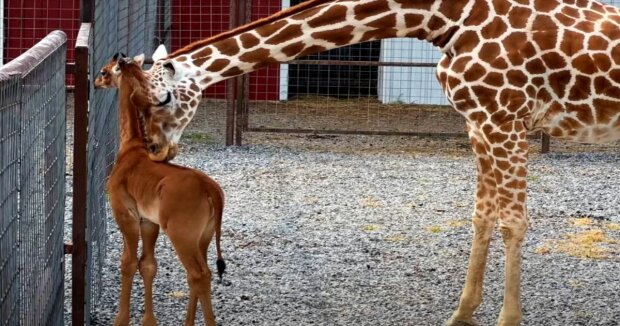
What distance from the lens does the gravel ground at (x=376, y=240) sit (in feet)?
19.5

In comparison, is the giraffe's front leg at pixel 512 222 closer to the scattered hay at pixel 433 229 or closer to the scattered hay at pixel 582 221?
the scattered hay at pixel 433 229

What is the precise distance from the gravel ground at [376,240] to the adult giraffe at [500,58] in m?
0.92

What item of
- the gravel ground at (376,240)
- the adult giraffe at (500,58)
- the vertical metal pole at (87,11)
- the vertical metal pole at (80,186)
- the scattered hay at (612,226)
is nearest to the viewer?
the vertical metal pole at (80,186)

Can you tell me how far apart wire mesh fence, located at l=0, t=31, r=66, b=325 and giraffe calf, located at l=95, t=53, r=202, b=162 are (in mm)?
273

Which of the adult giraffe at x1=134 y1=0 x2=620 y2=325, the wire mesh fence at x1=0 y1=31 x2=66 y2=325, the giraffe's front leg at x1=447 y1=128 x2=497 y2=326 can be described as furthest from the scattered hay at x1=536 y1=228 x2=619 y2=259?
the wire mesh fence at x1=0 y1=31 x2=66 y2=325

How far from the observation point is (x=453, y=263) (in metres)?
7.01

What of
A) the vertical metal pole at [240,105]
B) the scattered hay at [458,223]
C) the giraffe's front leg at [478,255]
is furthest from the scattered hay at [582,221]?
the vertical metal pole at [240,105]

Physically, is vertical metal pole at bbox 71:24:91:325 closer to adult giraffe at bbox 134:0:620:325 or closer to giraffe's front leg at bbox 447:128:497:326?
adult giraffe at bbox 134:0:620:325

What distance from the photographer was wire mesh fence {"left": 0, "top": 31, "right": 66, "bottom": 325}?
3.27 meters

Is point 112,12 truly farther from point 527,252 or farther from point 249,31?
point 527,252

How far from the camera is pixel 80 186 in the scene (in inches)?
191

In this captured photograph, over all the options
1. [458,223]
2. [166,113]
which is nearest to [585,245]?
[458,223]

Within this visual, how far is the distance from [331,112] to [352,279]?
7.86 metres

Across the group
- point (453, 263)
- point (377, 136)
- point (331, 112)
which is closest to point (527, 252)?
point (453, 263)
